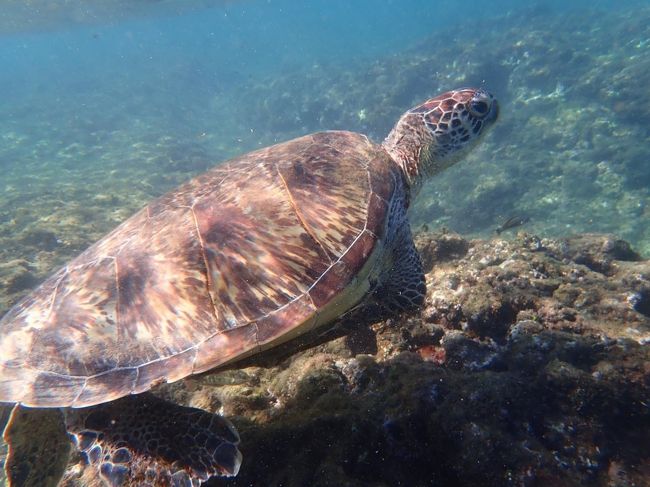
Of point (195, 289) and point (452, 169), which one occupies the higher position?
point (195, 289)

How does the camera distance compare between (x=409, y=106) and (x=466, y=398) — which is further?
(x=409, y=106)

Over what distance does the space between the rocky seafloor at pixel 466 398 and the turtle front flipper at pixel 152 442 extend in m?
0.25

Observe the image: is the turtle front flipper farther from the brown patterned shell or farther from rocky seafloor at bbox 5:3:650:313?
rocky seafloor at bbox 5:3:650:313

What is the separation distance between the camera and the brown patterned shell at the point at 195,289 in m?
2.52

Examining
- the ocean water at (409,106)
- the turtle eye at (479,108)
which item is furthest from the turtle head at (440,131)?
the ocean water at (409,106)

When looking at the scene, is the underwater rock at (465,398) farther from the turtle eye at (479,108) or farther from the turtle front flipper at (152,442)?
the turtle eye at (479,108)

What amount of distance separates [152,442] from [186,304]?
101cm

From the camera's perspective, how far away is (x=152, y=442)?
256 cm

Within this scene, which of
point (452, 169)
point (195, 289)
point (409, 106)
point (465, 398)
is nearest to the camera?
point (465, 398)

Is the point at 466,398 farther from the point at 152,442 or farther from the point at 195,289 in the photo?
the point at 152,442

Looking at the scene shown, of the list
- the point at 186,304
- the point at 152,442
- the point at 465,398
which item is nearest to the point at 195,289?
the point at 186,304

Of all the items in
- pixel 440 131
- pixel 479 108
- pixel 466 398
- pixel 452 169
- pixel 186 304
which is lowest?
pixel 452 169

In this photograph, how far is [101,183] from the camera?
1483 centimetres

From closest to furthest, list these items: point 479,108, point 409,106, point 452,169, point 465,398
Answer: point 465,398 → point 479,108 → point 452,169 → point 409,106
